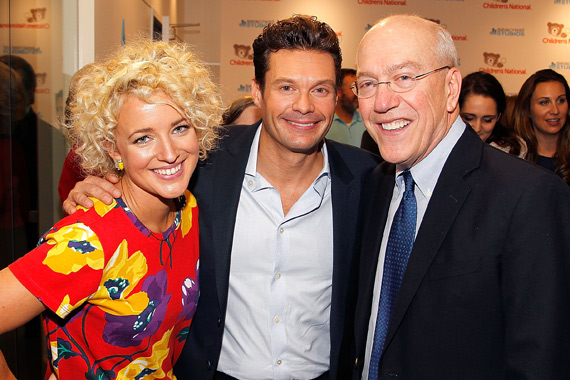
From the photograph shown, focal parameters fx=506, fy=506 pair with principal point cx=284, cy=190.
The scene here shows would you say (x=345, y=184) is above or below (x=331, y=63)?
below

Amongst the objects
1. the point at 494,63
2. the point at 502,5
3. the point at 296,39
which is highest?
the point at 502,5

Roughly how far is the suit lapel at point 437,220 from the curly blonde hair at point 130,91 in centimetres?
82

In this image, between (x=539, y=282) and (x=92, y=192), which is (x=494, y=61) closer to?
(x=539, y=282)

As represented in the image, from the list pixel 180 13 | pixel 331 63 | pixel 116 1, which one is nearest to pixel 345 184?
pixel 331 63

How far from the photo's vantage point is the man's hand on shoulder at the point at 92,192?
62.8 inches

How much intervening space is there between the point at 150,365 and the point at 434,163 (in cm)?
115

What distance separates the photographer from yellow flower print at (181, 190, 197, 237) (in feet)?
6.23

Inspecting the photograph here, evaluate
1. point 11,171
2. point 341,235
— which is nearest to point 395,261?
point 341,235

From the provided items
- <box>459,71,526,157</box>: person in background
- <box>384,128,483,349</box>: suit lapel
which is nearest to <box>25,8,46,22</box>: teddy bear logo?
<box>384,128,483,349</box>: suit lapel

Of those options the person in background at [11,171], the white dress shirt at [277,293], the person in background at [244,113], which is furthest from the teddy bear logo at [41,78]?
the white dress shirt at [277,293]

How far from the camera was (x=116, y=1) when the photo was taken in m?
4.54

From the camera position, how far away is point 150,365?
1693 mm

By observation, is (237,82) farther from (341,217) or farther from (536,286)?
(536,286)

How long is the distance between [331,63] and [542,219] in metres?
1.11
